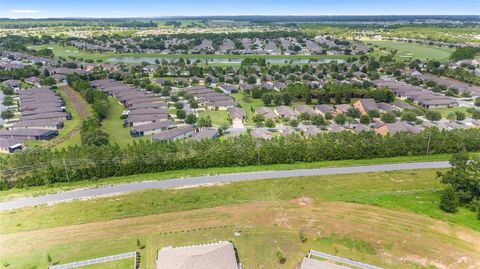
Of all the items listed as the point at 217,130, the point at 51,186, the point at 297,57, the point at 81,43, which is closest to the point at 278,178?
the point at 217,130

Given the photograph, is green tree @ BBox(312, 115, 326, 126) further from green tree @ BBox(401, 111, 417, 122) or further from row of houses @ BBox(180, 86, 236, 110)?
row of houses @ BBox(180, 86, 236, 110)

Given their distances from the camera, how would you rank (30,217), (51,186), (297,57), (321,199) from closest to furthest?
(30,217) < (321,199) < (51,186) < (297,57)

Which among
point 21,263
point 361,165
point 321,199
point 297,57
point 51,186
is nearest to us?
point 21,263

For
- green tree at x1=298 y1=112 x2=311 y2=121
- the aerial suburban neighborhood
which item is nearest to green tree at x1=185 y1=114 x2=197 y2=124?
the aerial suburban neighborhood

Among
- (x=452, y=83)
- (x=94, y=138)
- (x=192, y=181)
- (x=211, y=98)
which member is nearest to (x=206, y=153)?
(x=192, y=181)

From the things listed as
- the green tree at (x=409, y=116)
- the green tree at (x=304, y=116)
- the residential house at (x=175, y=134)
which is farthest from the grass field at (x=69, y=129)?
the green tree at (x=409, y=116)

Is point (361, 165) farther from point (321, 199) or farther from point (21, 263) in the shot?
point (21, 263)

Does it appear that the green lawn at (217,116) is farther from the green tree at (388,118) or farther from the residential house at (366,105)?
the green tree at (388,118)
